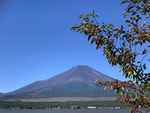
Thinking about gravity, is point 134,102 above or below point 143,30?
below

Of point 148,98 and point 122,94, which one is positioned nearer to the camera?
point 148,98

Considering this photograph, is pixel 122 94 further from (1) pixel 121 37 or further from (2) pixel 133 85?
(1) pixel 121 37

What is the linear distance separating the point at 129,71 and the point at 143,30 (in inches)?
41.4

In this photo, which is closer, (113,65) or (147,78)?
(147,78)

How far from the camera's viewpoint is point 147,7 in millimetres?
6016

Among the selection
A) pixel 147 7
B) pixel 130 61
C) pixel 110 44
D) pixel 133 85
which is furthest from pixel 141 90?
pixel 147 7

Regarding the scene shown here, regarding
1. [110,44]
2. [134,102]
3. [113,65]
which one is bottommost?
[134,102]

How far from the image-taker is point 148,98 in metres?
5.71

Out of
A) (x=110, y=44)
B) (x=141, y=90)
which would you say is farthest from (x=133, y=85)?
(x=110, y=44)

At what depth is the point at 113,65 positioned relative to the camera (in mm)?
6215

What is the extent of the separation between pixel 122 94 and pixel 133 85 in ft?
1.08

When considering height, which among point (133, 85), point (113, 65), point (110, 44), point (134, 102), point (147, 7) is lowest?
point (134, 102)

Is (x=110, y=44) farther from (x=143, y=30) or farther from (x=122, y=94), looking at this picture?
(x=122, y=94)

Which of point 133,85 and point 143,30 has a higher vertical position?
point 143,30
